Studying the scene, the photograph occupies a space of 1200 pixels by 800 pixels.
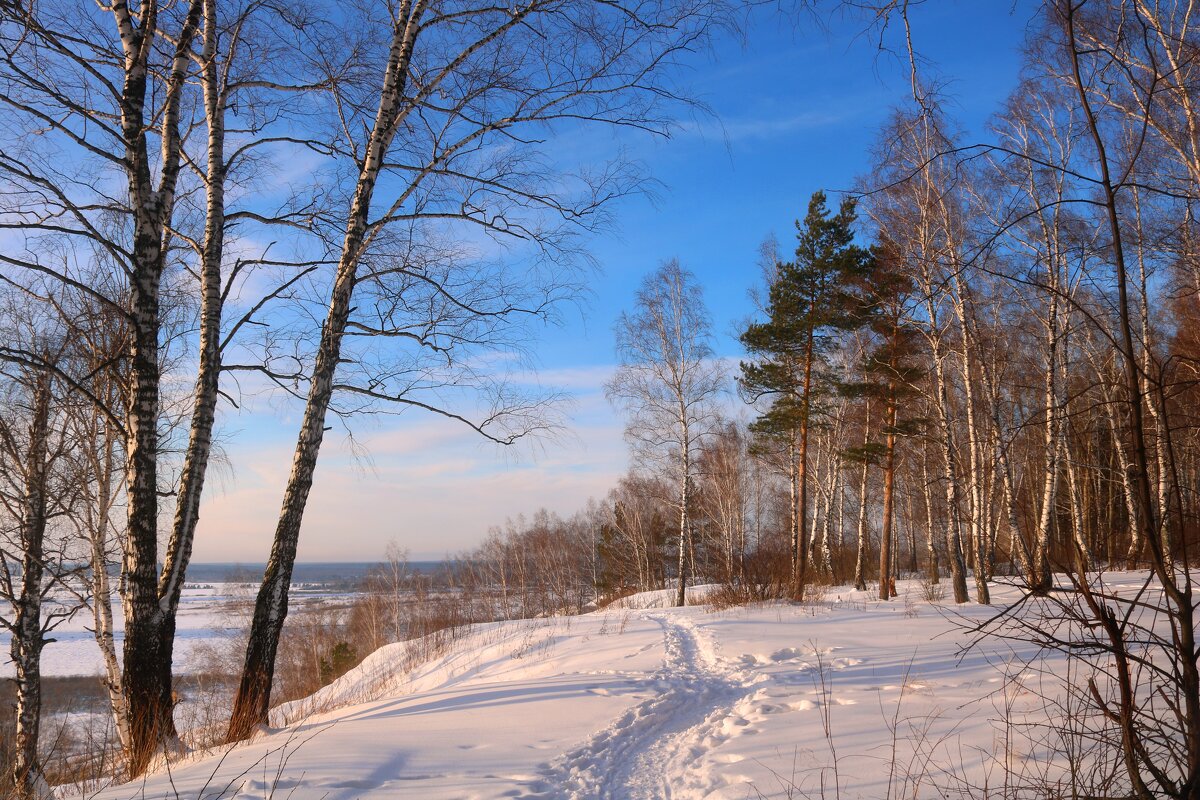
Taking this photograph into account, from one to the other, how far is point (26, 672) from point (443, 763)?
6550 mm

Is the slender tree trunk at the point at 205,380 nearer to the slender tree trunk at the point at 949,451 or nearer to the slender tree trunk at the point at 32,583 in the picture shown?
the slender tree trunk at the point at 32,583

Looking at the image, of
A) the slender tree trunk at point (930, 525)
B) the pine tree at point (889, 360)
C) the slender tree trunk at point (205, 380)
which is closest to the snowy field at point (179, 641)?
the slender tree trunk at point (205, 380)

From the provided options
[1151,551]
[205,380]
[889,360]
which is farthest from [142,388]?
[889,360]

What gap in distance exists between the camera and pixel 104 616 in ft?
32.6

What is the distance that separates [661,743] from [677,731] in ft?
1.01

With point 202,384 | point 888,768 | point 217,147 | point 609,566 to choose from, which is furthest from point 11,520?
point 609,566

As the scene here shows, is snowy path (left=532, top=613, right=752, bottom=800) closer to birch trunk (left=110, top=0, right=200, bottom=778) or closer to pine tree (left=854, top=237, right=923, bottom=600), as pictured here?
birch trunk (left=110, top=0, right=200, bottom=778)

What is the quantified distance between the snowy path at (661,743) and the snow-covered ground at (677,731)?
0.01 metres

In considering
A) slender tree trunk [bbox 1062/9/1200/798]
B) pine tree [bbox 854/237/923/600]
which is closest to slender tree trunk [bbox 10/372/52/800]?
slender tree trunk [bbox 1062/9/1200/798]

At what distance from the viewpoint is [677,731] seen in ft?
16.2

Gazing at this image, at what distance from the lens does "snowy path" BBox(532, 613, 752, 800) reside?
3830 millimetres

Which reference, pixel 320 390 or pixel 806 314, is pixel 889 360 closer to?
pixel 806 314

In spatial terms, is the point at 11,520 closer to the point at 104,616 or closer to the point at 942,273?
the point at 104,616

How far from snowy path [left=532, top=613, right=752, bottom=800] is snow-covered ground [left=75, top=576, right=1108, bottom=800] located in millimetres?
15
